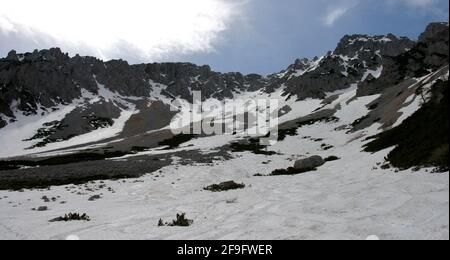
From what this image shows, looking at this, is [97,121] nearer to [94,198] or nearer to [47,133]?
[47,133]

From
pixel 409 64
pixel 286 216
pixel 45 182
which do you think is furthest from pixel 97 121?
pixel 286 216

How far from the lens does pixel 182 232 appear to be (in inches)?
410

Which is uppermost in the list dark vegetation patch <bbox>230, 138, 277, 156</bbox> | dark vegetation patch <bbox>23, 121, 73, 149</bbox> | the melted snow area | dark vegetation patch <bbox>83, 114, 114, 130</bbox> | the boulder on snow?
dark vegetation patch <bbox>83, 114, 114, 130</bbox>

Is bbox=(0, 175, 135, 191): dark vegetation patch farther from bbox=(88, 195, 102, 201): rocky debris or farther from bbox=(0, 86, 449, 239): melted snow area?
bbox=(0, 86, 449, 239): melted snow area

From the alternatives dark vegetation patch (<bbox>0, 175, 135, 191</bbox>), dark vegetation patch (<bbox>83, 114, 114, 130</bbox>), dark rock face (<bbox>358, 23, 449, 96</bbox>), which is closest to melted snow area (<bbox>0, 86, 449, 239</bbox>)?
dark vegetation patch (<bbox>0, 175, 135, 191</bbox>)

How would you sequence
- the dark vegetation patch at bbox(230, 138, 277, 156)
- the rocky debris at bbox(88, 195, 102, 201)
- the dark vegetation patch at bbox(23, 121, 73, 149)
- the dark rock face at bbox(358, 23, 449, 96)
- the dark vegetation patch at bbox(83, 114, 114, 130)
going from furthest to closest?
the dark vegetation patch at bbox(83, 114, 114, 130), the dark vegetation patch at bbox(23, 121, 73, 149), the dark rock face at bbox(358, 23, 449, 96), the dark vegetation patch at bbox(230, 138, 277, 156), the rocky debris at bbox(88, 195, 102, 201)

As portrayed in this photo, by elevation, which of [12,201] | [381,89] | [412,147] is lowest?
[12,201]

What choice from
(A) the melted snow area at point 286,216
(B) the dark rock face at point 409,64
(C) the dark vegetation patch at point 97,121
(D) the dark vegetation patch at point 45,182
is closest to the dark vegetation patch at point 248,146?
(D) the dark vegetation patch at point 45,182

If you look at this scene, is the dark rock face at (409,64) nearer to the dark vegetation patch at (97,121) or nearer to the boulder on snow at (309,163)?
the boulder on snow at (309,163)

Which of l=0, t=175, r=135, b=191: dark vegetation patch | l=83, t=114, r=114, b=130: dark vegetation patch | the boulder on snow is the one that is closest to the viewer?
l=0, t=175, r=135, b=191: dark vegetation patch

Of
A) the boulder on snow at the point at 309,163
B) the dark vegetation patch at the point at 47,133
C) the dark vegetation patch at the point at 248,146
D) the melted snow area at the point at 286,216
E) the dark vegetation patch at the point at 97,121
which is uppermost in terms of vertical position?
the dark vegetation patch at the point at 97,121
